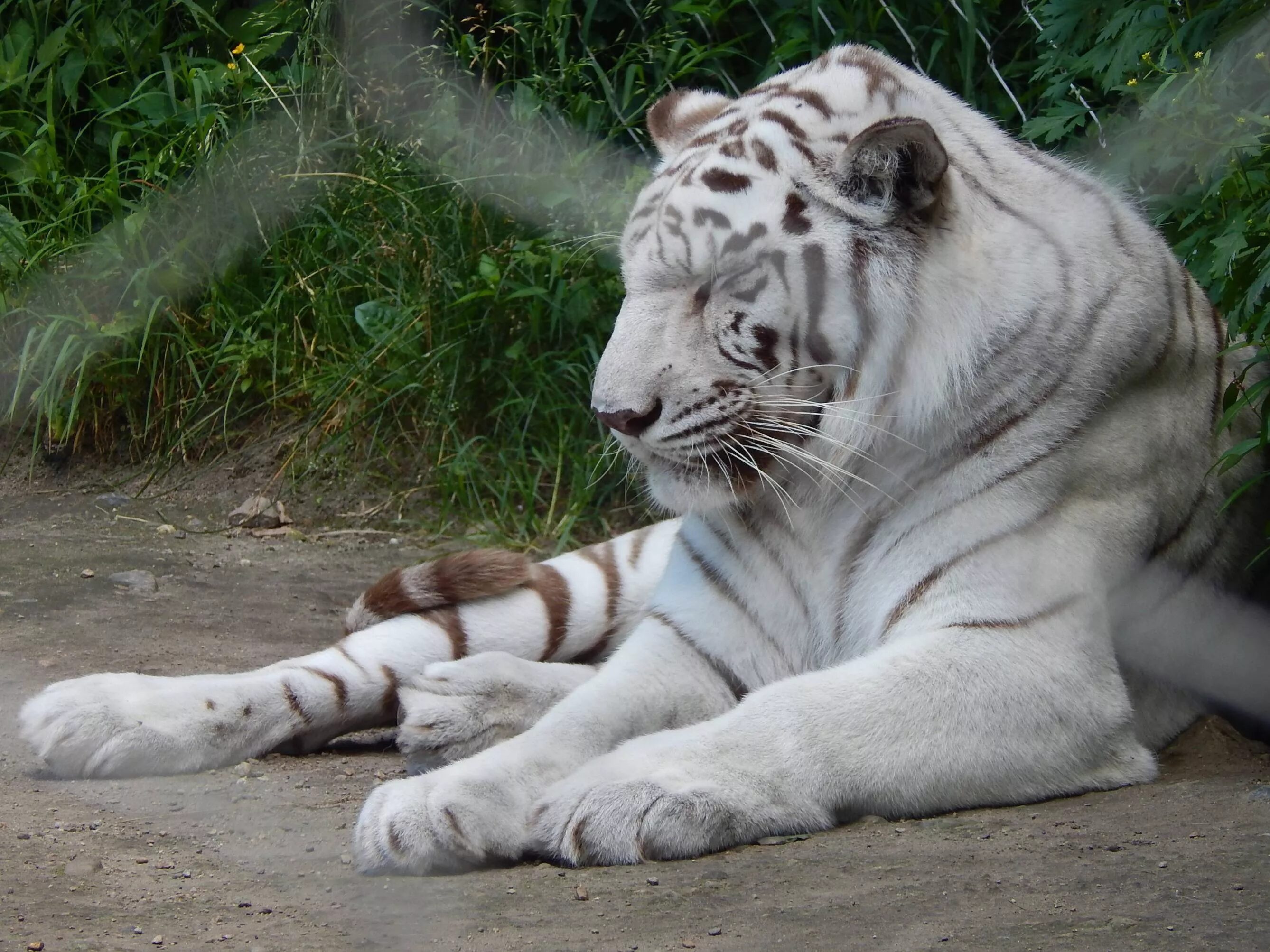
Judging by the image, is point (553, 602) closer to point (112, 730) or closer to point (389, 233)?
point (112, 730)

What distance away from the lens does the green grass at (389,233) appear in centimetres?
329

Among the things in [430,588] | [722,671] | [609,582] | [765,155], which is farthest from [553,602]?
[765,155]

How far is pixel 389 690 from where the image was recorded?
2.20m

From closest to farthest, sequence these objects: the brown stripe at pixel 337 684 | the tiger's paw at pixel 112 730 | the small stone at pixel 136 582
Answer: the tiger's paw at pixel 112 730 < the brown stripe at pixel 337 684 < the small stone at pixel 136 582

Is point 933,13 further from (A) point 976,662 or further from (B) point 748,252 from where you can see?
(A) point 976,662

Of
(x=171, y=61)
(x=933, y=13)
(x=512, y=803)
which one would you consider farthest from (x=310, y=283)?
(x=512, y=803)

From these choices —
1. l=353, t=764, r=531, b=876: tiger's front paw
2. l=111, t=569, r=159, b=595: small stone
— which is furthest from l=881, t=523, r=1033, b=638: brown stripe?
l=111, t=569, r=159, b=595: small stone

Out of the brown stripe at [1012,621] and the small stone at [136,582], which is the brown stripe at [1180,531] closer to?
the brown stripe at [1012,621]

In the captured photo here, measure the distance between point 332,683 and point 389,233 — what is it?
1612 mm

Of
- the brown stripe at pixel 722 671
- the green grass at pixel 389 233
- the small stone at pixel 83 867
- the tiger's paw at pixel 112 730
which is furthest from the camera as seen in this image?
the green grass at pixel 389 233

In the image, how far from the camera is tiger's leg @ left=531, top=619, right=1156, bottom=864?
5.15ft

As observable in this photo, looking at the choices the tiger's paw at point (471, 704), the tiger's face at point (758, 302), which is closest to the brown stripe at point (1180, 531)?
the tiger's face at point (758, 302)

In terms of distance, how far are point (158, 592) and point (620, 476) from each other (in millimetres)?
1011

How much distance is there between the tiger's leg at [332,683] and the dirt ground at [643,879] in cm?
4
